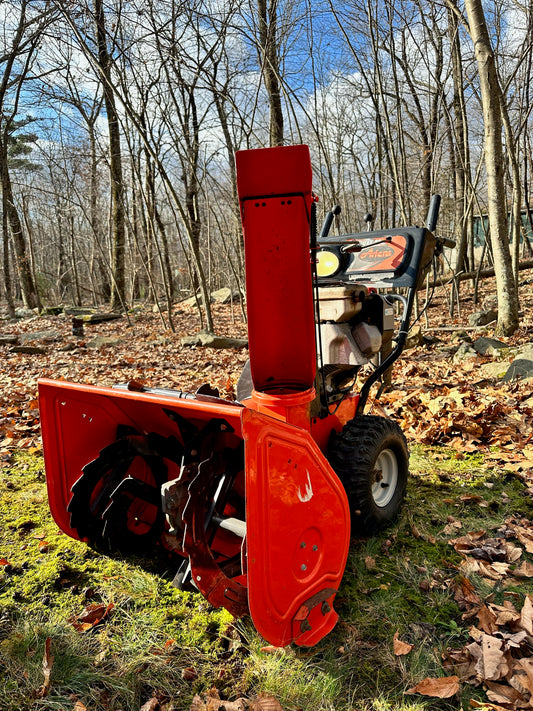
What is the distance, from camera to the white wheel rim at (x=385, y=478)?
296 cm

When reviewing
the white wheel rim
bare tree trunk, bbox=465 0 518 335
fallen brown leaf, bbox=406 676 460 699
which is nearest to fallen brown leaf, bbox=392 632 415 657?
fallen brown leaf, bbox=406 676 460 699

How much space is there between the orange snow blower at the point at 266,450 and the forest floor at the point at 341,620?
0.65 feet

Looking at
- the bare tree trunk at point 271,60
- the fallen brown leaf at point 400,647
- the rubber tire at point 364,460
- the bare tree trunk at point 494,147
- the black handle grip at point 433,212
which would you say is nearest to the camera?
the fallen brown leaf at point 400,647

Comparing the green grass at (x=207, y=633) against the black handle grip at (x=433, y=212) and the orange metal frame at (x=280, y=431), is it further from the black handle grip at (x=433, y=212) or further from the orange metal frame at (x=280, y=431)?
the black handle grip at (x=433, y=212)

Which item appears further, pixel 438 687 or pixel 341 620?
pixel 341 620

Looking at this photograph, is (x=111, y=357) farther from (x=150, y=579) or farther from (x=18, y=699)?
(x=18, y=699)

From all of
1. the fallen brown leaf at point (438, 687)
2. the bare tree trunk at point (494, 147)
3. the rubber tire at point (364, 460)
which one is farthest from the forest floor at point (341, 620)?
the bare tree trunk at point (494, 147)

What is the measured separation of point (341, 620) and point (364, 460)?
792 millimetres

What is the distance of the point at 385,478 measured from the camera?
3.07 meters

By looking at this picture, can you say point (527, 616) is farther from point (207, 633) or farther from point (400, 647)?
point (207, 633)

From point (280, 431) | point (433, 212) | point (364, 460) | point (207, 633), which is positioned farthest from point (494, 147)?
point (207, 633)

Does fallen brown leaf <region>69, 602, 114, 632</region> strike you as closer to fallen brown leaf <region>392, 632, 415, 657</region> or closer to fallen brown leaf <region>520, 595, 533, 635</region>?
fallen brown leaf <region>392, 632, 415, 657</region>

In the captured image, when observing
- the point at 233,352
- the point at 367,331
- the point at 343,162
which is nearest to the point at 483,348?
the point at 233,352

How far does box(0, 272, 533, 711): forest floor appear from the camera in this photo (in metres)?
1.90
